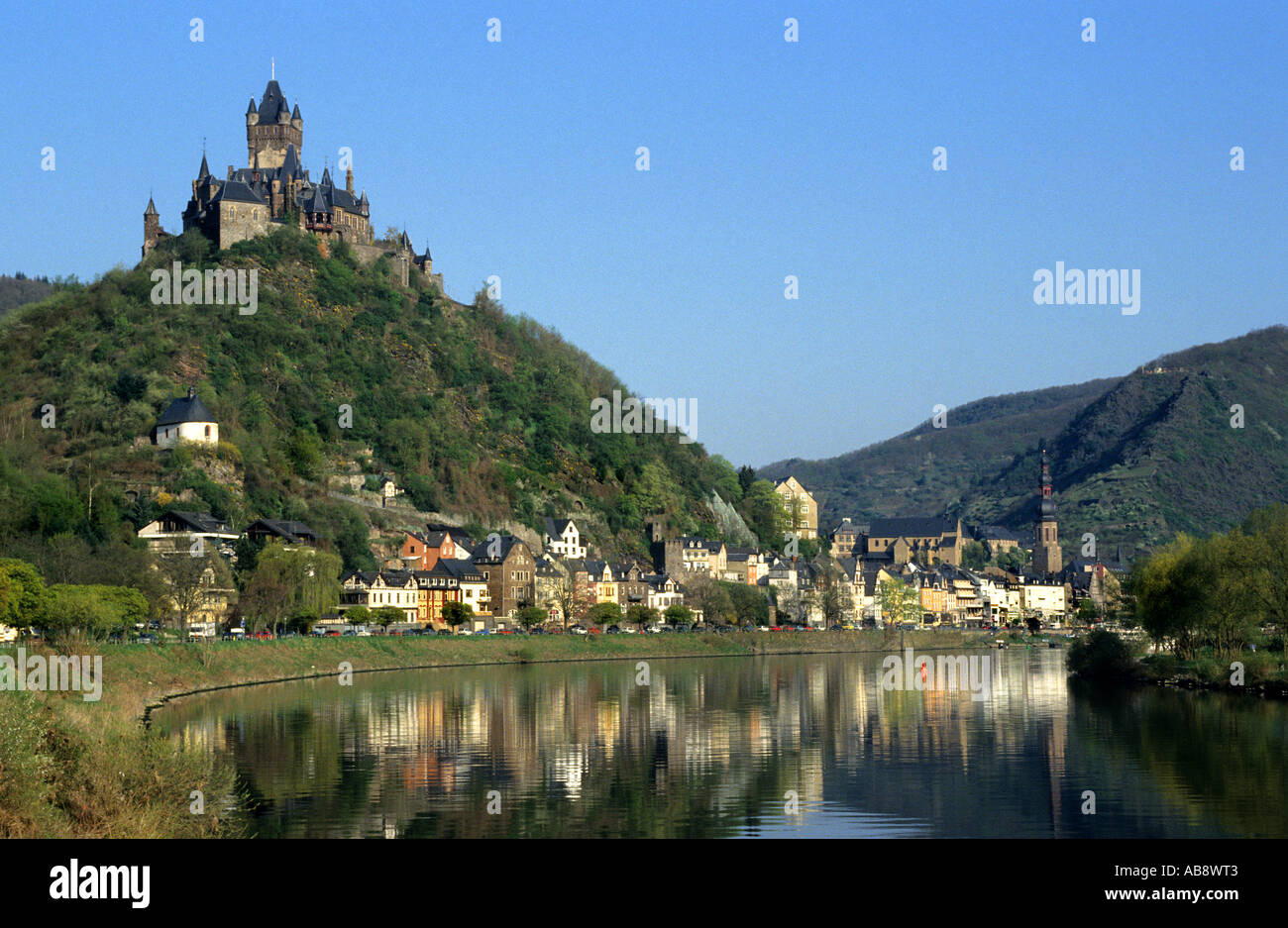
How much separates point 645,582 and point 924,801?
334 feet

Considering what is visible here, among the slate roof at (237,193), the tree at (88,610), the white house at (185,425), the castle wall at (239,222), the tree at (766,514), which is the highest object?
the slate roof at (237,193)

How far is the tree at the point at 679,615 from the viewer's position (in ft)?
429

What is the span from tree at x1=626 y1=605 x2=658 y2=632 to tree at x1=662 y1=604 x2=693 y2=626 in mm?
2571

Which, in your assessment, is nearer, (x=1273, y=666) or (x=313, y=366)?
(x=1273, y=666)

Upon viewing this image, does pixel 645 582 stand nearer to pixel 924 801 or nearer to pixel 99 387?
pixel 99 387

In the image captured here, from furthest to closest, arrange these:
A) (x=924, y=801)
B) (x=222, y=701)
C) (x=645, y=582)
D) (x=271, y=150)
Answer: (x=271, y=150) < (x=645, y=582) < (x=222, y=701) < (x=924, y=801)

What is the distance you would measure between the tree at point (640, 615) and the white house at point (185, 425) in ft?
125

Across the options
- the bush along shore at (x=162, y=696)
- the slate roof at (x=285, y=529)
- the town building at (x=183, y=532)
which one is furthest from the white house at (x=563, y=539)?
the town building at (x=183, y=532)

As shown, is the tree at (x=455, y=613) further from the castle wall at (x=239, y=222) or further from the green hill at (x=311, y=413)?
the castle wall at (x=239, y=222)

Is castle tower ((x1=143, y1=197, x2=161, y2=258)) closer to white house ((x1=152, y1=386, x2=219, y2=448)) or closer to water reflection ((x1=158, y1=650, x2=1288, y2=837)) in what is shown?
white house ((x1=152, y1=386, x2=219, y2=448))

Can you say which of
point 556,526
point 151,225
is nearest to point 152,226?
point 151,225

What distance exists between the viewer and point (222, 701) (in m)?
67.9

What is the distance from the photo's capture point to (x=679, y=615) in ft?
429

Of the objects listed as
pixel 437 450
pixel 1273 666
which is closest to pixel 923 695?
pixel 1273 666
